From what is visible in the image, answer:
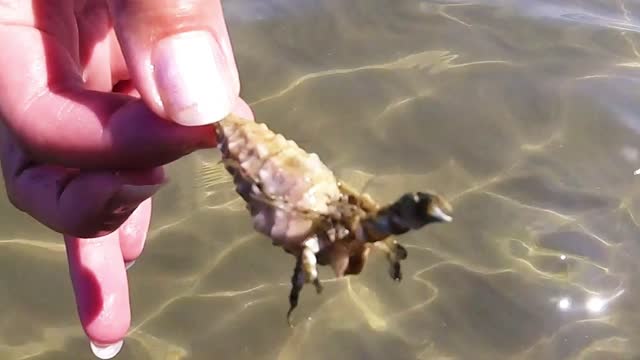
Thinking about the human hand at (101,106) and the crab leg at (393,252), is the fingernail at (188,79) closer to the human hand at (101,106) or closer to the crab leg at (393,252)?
the human hand at (101,106)

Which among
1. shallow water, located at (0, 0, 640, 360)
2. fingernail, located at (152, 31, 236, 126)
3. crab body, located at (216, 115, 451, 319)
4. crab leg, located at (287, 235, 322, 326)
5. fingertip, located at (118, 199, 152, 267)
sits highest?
fingernail, located at (152, 31, 236, 126)

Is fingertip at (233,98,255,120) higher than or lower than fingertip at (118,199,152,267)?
higher

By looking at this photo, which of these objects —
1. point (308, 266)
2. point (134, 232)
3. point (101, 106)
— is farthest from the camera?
point (134, 232)

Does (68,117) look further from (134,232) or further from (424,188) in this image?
(424,188)

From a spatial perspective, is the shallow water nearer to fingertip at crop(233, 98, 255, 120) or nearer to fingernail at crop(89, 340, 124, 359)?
fingernail at crop(89, 340, 124, 359)

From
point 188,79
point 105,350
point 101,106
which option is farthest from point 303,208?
point 105,350

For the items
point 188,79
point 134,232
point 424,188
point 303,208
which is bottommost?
point 424,188

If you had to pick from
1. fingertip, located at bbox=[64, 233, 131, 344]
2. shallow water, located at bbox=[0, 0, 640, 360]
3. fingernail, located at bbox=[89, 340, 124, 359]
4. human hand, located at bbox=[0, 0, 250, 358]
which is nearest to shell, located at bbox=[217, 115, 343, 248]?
human hand, located at bbox=[0, 0, 250, 358]
